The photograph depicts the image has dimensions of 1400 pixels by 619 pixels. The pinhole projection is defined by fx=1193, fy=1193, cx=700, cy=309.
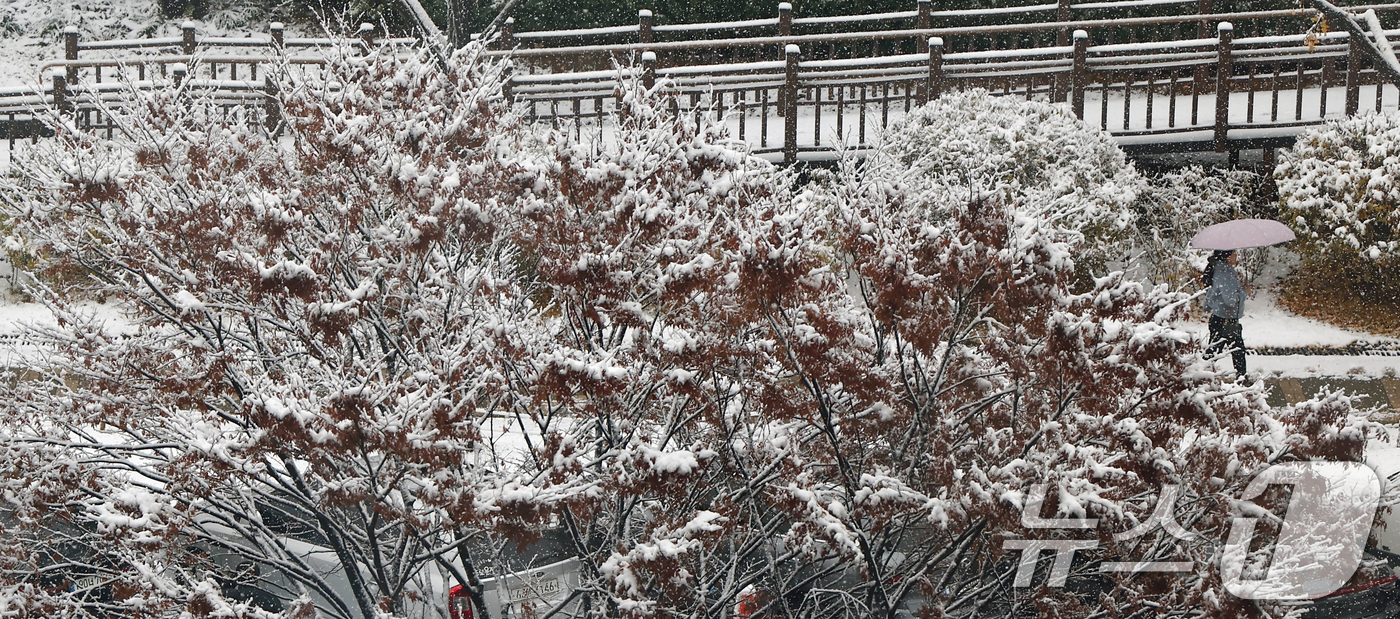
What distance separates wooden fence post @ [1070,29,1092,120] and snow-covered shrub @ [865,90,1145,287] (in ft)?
2.23

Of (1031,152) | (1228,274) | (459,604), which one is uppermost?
(1031,152)

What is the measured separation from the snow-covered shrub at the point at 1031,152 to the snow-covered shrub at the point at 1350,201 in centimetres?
150

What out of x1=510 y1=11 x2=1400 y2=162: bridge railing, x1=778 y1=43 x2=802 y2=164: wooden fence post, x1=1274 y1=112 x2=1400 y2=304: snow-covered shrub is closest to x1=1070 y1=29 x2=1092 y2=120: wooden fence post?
x1=510 y1=11 x2=1400 y2=162: bridge railing

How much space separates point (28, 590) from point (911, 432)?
3635 millimetres

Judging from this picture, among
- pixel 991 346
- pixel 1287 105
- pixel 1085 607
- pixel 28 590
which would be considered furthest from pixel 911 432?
pixel 1287 105

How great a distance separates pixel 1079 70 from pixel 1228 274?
3341mm

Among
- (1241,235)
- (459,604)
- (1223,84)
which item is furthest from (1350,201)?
(459,604)

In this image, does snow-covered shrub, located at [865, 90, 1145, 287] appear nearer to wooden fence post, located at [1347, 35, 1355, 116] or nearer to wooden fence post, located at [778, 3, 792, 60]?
wooden fence post, located at [1347, 35, 1355, 116]

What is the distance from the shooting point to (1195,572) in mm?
4254

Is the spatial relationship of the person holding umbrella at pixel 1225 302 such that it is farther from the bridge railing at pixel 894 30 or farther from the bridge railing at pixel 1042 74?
the bridge railing at pixel 894 30

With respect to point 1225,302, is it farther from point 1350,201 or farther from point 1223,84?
point 1223,84

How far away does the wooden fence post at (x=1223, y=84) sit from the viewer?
11.3 meters

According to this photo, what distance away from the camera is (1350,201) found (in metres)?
10.6

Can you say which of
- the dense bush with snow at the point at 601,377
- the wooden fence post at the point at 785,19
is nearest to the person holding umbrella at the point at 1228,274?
the dense bush with snow at the point at 601,377
